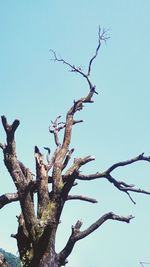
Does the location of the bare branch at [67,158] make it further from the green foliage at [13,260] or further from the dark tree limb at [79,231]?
the green foliage at [13,260]

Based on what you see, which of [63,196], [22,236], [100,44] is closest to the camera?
[22,236]

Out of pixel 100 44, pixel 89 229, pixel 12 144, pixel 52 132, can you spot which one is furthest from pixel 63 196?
pixel 100 44

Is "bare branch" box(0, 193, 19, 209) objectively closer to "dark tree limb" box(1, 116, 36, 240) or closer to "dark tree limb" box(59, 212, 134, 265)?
"dark tree limb" box(1, 116, 36, 240)

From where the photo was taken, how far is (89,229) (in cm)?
907

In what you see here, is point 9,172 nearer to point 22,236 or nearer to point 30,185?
point 30,185

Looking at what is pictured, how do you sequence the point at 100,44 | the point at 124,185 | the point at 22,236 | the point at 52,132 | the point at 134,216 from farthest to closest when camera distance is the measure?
the point at 100,44 → the point at 52,132 → the point at 124,185 → the point at 134,216 → the point at 22,236

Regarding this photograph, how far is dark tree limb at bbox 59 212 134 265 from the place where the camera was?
8555 mm

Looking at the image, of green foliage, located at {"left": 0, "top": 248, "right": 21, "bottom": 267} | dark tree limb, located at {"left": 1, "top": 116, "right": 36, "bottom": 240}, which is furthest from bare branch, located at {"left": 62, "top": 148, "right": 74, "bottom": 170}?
green foliage, located at {"left": 0, "top": 248, "right": 21, "bottom": 267}

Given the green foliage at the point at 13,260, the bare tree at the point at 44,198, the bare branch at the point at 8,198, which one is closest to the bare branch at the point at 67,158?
the bare tree at the point at 44,198

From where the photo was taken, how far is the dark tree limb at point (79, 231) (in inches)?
337

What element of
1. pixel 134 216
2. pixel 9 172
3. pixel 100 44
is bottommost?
pixel 134 216

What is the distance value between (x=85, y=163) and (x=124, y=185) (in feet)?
6.63

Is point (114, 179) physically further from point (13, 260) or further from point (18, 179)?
point (13, 260)

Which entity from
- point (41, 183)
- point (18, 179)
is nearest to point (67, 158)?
point (41, 183)
